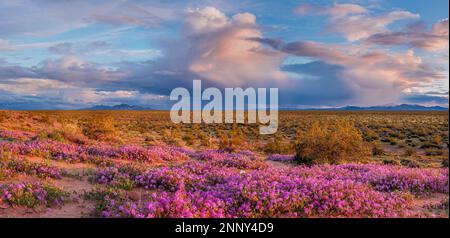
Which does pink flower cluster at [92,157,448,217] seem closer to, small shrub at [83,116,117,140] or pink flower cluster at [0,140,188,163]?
pink flower cluster at [0,140,188,163]

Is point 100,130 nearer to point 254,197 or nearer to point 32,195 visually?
point 32,195

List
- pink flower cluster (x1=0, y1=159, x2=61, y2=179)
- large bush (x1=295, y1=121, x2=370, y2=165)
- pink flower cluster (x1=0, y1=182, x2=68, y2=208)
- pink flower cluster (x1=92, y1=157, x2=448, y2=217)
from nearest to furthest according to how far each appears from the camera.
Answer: pink flower cluster (x1=92, y1=157, x2=448, y2=217)
pink flower cluster (x1=0, y1=182, x2=68, y2=208)
pink flower cluster (x1=0, y1=159, x2=61, y2=179)
large bush (x1=295, y1=121, x2=370, y2=165)

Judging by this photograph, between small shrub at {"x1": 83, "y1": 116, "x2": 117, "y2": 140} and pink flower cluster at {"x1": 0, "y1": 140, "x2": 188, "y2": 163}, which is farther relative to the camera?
→ small shrub at {"x1": 83, "y1": 116, "x2": 117, "y2": 140}

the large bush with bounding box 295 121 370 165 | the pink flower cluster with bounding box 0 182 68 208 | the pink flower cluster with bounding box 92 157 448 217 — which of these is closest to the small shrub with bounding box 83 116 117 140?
the large bush with bounding box 295 121 370 165

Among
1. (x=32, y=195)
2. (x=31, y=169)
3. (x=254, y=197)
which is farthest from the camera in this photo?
(x=31, y=169)

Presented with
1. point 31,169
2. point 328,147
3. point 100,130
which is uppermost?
point 100,130

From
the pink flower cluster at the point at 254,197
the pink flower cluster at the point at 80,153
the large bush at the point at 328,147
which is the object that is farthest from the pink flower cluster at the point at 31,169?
the large bush at the point at 328,147

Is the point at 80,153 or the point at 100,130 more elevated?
the point at 100,130

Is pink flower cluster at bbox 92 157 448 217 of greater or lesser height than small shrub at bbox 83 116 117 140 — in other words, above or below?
below

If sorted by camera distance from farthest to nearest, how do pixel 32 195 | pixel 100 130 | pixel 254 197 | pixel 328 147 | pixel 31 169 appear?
pixel 100 130
pixel 328 147
pixel 31 169
pixel 32 195
pixel 254 197

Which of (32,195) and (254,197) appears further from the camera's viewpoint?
(32,195)

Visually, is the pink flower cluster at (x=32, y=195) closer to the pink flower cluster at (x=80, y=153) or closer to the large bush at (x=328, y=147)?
the pink flower cluster at (x=80, y=153)

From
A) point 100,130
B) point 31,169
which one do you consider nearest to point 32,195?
point 31,169
